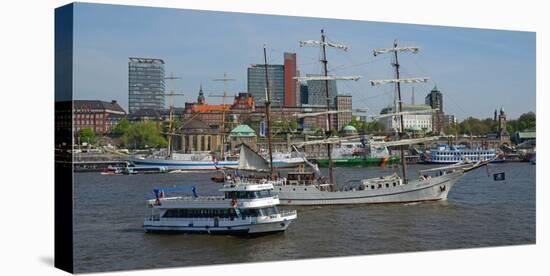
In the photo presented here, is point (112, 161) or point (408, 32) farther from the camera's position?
point (112, 161)

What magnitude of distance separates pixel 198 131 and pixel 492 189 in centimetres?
1048

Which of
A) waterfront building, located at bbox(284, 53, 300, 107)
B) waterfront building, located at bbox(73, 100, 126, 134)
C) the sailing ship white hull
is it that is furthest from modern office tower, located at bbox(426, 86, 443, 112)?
waterfront building, located at bbox(73, 100, 126, 134)

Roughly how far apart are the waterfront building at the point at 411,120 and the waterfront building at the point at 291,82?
2.47 m

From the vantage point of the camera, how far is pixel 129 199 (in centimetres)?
2706

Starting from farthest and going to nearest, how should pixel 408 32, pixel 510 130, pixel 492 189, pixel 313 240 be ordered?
1. pixel 492 189
2. pixel 510 130
3. pixel 408 32
4. pixel 313 240

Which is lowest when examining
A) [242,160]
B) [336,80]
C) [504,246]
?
[504,246]

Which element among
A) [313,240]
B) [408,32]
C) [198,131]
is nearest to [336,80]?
[408,32]

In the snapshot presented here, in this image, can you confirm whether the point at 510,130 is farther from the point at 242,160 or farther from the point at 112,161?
the point at 112,161

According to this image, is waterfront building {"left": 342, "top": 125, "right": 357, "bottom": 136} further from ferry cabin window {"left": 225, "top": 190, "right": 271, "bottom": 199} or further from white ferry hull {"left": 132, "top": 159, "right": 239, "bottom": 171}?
ferry cabin window {"left": 225, "top": 190, "right": 271, "bottom": 199}

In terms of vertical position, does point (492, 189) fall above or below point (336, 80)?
below

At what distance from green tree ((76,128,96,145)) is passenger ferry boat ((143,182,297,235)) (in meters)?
2.06

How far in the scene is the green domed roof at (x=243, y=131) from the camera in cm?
2759

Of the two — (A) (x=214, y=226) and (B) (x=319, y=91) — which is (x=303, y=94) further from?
(A) (x=214, y=226)

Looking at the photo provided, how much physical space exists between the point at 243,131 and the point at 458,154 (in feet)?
23.5
